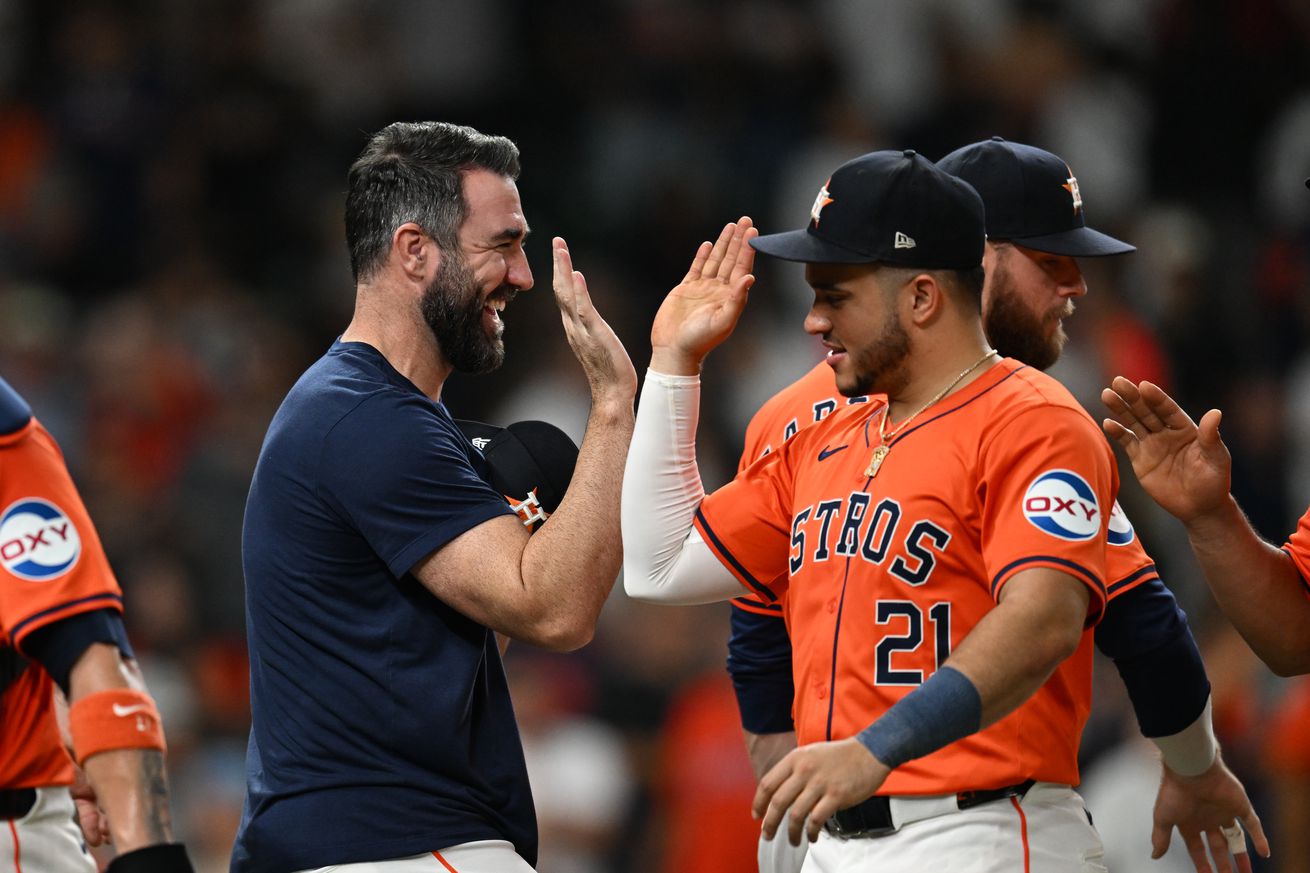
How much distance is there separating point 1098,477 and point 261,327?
6.94 m

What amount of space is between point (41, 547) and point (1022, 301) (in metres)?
2.02

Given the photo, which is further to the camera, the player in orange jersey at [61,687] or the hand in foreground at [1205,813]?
the hand in foreground at [1205,813]

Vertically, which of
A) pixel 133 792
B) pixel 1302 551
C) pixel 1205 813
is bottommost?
pixel 1205 813

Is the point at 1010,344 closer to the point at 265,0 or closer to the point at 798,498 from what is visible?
the point at 798,498

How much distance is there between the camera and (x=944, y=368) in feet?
10.8

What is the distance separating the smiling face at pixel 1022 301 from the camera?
12.2 feet

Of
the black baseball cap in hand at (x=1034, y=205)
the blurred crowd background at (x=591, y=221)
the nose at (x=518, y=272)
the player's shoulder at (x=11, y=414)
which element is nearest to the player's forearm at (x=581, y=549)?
the nose at (x=518, y=272)

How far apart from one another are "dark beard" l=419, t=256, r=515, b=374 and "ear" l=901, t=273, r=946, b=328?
0.99 meters

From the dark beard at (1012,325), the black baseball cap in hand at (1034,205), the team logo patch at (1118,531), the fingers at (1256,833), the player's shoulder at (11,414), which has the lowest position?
the fingers at (1256,833)

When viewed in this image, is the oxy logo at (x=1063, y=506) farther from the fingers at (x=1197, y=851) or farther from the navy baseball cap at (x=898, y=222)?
the fingers at (x=1197, y=851)

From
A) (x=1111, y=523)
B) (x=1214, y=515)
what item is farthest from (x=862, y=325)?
(x=1214, y=515)

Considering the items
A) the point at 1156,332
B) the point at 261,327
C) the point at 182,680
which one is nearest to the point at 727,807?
the point at 182,680

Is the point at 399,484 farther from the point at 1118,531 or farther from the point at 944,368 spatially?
the point at 1118,531

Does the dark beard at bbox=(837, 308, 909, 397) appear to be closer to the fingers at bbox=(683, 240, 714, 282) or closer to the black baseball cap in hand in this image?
the fingers at bbox=(683, 240, 714, 282)
